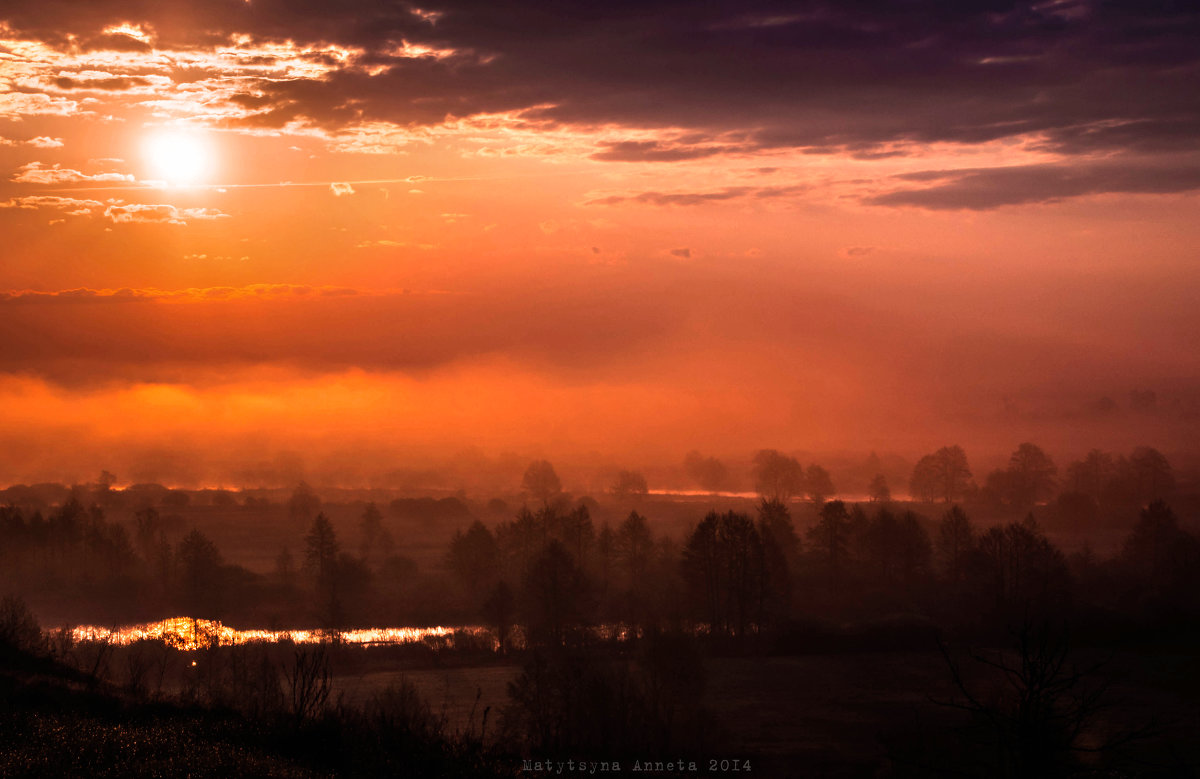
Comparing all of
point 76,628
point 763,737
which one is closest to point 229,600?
point 76,628

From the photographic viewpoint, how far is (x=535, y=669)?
6412 cm

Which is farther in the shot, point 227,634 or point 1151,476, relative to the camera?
point 1151,476

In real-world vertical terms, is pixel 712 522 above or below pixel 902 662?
above

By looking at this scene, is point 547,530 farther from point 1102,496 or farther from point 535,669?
point 1102,496

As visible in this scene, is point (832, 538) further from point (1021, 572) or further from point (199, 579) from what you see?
point (199, 579)

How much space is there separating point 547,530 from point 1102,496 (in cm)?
12339

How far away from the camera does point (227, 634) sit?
101 meters

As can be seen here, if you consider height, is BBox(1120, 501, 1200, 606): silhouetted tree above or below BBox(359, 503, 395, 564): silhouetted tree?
below

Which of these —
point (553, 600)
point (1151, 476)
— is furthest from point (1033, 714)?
point (1151, 476)

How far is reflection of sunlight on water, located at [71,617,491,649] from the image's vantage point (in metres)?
95.3

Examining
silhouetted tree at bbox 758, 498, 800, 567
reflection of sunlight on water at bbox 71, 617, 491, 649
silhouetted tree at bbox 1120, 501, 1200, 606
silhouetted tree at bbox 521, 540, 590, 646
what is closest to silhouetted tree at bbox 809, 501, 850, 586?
Result: silhouetted tree at bbox 758, 498, 800, 567

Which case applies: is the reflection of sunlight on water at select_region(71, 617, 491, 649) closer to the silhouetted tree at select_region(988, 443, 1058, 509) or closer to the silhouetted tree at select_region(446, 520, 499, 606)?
the silhouetted tree at select_region(446, 520, 499, 606)

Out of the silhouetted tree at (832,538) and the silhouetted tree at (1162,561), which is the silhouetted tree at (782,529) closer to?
the silhouetted tree at (832,538)

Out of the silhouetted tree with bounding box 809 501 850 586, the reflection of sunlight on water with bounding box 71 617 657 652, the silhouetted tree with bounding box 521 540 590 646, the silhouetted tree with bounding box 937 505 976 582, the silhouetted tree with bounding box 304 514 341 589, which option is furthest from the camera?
the silhouetted tree with bounding box 809 501 850 586
